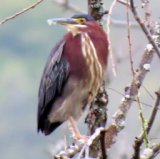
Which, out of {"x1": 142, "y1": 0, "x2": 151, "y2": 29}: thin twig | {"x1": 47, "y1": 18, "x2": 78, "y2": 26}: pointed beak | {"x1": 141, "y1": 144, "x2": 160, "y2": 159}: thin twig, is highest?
{"x1": 142, "y1": 0, "x2": 151, "y2": 29}: thin twig

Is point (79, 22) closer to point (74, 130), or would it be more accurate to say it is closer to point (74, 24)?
point (74, 24)

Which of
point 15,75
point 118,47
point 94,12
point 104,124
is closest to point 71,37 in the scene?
point 94,12

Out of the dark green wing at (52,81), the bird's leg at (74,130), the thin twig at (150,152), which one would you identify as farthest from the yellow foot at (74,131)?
the thin twig at (150,152)

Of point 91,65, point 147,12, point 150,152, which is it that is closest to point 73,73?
point 91,65

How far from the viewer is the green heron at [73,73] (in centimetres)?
292

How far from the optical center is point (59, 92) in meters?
3.07

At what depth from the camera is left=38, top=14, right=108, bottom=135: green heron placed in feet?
9.59

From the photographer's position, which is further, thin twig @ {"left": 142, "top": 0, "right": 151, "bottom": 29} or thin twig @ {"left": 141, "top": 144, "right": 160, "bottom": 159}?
thin twig @ {"left": 142, "top": 0, "right": 151, "bottom": 29}

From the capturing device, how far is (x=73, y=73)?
2.99 metres

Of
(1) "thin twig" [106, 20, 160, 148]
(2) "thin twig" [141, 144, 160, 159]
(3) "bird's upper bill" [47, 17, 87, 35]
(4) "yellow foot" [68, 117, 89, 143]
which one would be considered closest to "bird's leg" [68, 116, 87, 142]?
(4) "yellow foot" [68, 117, 89, 143]

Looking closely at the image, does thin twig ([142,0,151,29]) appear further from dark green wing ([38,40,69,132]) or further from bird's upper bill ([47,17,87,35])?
dark green wing ([38,40,69,132])

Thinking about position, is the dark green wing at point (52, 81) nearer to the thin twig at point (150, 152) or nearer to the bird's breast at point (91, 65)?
the bird's breast at point (91, 65)

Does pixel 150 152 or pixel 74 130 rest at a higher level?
pixel 150 152

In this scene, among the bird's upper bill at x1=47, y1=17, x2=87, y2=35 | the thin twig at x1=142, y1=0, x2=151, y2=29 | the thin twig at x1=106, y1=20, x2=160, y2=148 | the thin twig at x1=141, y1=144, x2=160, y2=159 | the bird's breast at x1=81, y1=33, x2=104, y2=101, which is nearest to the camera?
the thin twig at x1=141, y1=144, x2=160, y2=159
